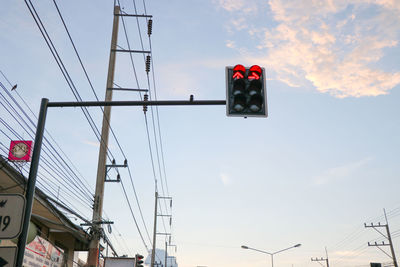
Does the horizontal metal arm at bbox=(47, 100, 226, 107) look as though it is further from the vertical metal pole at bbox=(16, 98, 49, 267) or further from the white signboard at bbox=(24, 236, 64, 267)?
the white signboard at bbox=(24, 236, 64, 267)

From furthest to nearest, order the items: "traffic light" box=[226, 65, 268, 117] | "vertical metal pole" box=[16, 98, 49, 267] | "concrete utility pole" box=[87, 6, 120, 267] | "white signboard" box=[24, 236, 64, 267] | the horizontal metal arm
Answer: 1. "concrete utility pole" box=[87, 6, 120, 267]
2. "white signboard" box=[24, 236, 64, 267]
3. the horizontal metal arm
4. "traffic light" box=[226, 65, 268, 117]
5. "vertical metal pole" box=[16, 98, 49, 267]

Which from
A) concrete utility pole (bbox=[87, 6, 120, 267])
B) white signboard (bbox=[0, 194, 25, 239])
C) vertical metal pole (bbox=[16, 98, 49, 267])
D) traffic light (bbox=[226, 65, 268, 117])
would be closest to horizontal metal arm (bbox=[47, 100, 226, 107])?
vertical metal pole (bbox=[16, 98, 49, 267])

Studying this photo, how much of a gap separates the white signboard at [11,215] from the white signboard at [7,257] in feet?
0.71

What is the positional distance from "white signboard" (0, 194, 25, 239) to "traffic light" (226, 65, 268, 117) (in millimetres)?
4228

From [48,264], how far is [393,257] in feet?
137

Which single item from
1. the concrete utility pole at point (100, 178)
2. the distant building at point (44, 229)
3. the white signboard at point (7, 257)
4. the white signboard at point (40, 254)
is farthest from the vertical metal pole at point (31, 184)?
the concrete utility pole at point (100, 178)

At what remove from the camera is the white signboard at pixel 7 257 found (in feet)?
18.8

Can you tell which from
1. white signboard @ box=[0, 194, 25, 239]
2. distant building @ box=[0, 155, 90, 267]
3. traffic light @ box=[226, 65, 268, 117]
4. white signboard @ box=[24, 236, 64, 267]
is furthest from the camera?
white signboard @ box=[24, 236, 64, 267]

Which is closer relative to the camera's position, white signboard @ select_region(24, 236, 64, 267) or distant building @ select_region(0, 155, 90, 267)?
distant building @ select_region(0, 155, 90, 267)

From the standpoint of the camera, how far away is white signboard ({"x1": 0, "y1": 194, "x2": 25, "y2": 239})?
5715 mm

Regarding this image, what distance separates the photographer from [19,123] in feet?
43.5

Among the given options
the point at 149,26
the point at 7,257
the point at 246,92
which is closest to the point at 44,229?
the point at 149,26

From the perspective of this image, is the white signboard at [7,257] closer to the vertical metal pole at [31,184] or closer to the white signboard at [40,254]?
the vertical metal pole at [31,184]

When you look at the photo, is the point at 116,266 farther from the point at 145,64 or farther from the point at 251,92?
the point at 251,92
